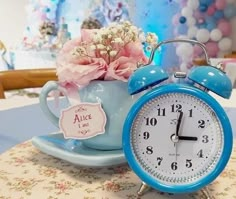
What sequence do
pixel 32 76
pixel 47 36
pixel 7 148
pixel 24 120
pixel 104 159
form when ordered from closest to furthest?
1. pixel 104 159
2. pixel 7 148
3. pixel 24 120
4. pixel 32 76
5. pixel 47 36

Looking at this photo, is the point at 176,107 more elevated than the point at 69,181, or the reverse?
the point at 176,107

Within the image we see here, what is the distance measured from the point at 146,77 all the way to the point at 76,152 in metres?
0.23

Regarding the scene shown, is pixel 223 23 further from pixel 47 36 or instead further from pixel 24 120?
pixel 24 120

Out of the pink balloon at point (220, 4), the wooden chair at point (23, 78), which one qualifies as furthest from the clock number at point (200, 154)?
the pink balloon at point (220, 4)

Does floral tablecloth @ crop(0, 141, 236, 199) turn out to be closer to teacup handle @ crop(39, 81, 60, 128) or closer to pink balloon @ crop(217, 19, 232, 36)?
teacup handle @ crop(39, 81, 60, 128)

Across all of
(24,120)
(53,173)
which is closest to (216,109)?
(53,173)

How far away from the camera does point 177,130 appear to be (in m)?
0.58

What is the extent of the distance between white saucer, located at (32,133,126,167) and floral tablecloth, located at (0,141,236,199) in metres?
0.02

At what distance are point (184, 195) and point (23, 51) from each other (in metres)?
4.09

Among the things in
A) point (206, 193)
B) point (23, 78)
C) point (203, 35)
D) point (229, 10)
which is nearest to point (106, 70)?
point (206, 193)

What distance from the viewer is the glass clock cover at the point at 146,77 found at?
1.89 feet

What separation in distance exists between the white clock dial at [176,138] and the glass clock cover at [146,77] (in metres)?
0.02

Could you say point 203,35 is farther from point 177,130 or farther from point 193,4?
point 177,130

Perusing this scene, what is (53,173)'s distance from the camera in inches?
28.1
